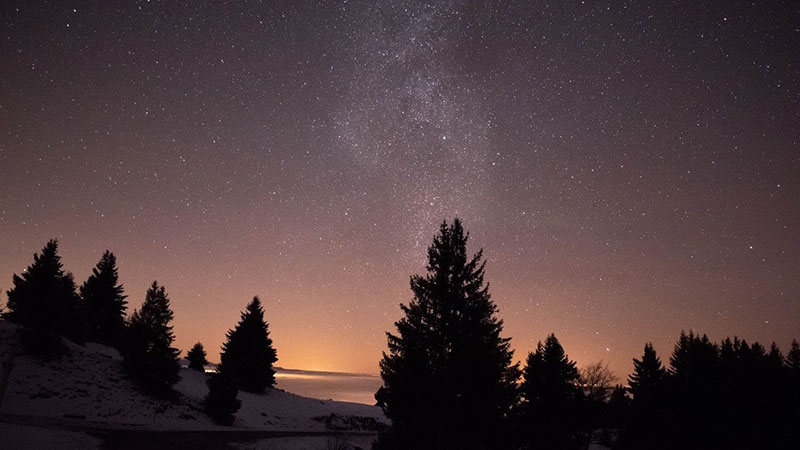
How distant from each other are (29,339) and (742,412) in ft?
174

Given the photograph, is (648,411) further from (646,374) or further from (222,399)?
(222,399)

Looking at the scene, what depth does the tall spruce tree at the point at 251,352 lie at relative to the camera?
43812mm

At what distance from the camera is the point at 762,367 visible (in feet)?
119

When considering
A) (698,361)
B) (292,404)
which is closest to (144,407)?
(292,404)

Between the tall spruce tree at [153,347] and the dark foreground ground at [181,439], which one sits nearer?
the dark foreground ground at [181,439]

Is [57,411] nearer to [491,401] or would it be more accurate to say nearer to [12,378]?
[12,378]

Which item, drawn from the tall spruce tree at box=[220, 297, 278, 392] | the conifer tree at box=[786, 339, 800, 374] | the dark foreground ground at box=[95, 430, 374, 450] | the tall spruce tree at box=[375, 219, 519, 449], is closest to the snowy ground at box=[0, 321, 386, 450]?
the dark foreground ground at box=[95, 430, 374, 450]

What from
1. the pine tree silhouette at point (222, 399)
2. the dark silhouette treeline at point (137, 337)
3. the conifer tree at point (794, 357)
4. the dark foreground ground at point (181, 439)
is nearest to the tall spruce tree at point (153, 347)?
the dark silhouette treeline at point (137, 337)

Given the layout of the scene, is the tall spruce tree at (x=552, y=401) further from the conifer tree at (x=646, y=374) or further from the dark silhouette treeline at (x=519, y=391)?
the conifer tree at (x=646, y=374)

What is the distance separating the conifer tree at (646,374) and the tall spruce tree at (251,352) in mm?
39105

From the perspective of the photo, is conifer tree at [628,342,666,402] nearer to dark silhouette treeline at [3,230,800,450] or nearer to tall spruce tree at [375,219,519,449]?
dark silhouette treeline at [3,230,800,450]

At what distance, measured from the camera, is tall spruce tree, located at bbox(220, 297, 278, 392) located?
43812mm

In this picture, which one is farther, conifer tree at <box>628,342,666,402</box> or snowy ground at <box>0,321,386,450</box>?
conifer tree at <box>628,342,666,402</box>

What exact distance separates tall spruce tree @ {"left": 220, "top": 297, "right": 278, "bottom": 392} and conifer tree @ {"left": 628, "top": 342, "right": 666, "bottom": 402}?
128 feet
